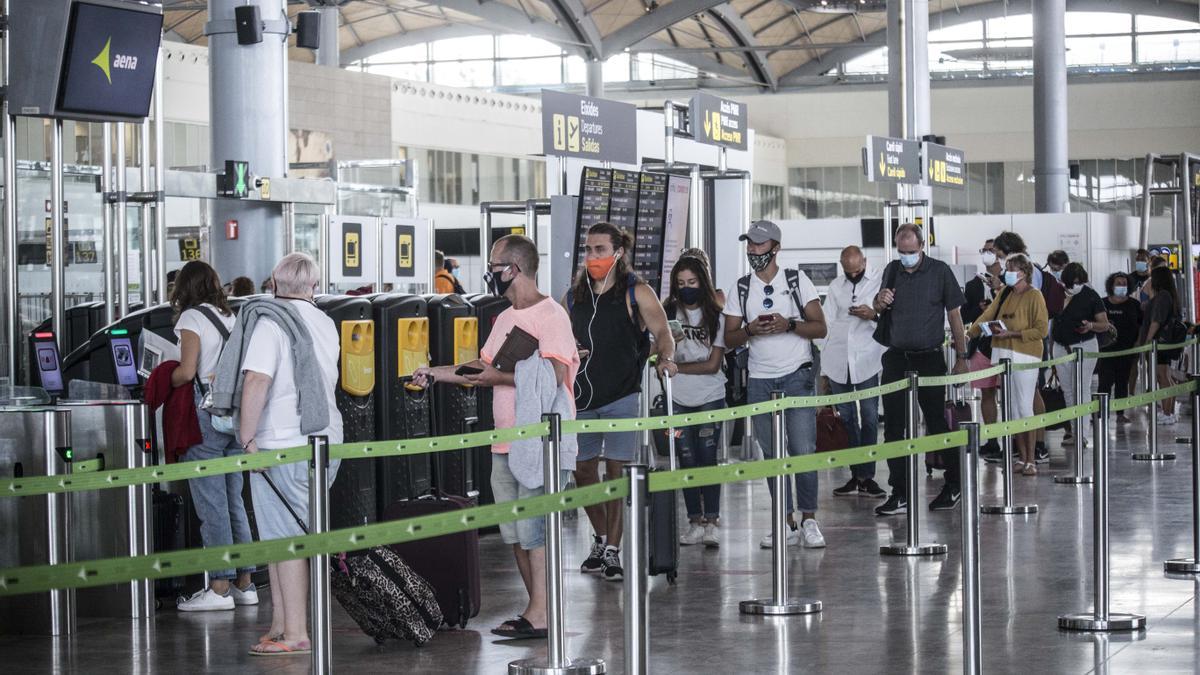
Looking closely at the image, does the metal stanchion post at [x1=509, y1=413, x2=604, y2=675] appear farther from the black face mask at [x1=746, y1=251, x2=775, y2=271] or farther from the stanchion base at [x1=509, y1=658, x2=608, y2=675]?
the black face mask at [x1=746, y1=251, x2=775, y2=271]

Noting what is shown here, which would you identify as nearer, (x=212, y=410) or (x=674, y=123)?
(x=212, y=410)

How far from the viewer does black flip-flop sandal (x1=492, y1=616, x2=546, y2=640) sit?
654cm

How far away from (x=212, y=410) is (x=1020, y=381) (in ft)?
22.9

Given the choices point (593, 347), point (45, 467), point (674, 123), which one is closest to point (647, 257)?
point (674, 123)

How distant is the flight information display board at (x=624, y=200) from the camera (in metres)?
11.8

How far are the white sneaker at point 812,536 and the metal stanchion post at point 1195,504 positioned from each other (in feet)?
5.89

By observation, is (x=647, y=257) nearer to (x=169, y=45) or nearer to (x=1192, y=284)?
(x=1192, y=284)

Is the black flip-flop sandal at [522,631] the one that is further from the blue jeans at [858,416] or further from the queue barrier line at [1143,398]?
the blue jeans at [858,416]

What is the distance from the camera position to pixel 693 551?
8938 millimetres

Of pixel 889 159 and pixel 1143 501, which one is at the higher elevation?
pixel 889 159

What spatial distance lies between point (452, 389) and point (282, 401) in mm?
3254

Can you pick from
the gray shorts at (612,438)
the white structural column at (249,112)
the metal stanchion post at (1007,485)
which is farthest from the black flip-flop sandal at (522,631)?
the white structural column at (249,112)

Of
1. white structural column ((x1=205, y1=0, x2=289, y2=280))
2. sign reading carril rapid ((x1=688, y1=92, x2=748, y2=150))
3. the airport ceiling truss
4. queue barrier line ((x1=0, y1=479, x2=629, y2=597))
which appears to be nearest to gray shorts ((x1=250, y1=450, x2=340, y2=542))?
queue barrier line ((x1=0, y1=479, x2=629, y2=597))

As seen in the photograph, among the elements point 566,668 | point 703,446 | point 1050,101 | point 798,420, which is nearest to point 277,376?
point 566,668
